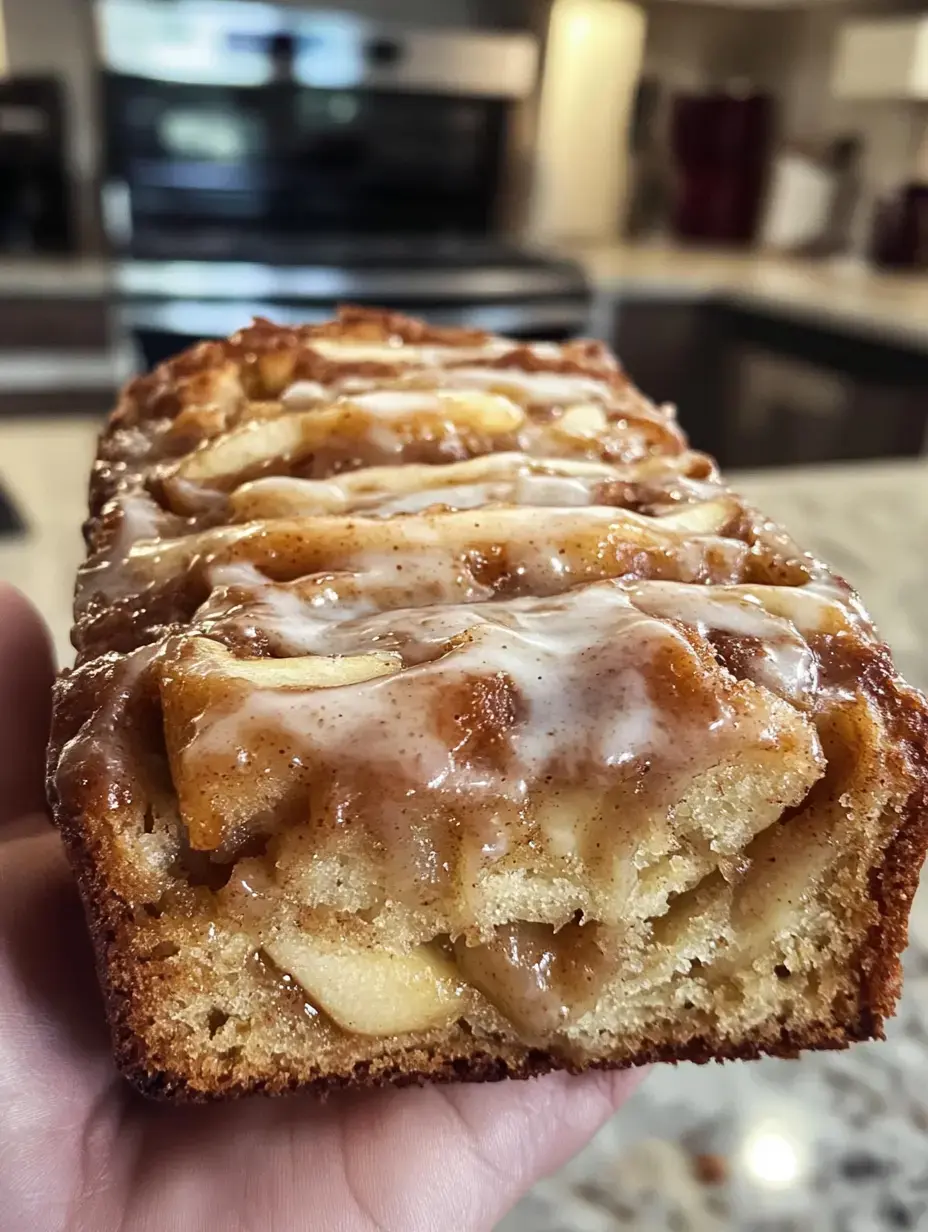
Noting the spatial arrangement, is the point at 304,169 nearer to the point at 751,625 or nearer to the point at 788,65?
the point at 788,65

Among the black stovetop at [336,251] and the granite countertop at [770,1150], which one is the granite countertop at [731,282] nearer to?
the black stovetop at [336,251]

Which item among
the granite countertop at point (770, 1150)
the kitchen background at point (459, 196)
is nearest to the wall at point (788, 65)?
the kitchen background at point (459, 196)

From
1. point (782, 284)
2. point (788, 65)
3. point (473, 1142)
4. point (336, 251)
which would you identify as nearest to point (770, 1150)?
point (473, 1142)

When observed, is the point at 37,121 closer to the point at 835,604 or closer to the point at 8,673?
the point at 8,673

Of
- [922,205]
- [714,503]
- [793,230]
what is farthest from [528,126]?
[714,503]

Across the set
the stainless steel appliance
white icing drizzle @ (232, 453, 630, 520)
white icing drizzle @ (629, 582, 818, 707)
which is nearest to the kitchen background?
the stainless steel appliance

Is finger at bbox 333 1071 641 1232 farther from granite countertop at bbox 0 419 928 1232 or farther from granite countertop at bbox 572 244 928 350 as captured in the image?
granite countertop at bbox 572 244 928 350
